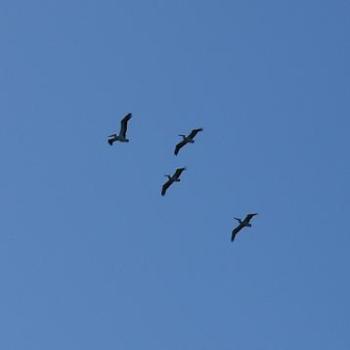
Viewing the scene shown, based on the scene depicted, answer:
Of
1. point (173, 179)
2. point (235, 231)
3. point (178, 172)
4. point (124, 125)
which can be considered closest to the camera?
point (124, 125)

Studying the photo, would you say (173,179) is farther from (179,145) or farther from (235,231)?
(235,231)

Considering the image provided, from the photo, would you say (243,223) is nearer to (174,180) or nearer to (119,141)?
(174,180)

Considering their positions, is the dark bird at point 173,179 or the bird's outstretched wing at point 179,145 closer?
the bird's outstretched wing at point 179,145

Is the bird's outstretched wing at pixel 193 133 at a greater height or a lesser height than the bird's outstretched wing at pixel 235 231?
greater

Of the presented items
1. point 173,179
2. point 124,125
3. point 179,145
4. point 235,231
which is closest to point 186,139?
point 179,145

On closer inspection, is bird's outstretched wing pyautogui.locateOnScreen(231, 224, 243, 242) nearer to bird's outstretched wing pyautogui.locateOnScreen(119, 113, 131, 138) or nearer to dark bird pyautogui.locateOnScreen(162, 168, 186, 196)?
dark bird pyautogui.locateOnScreen(162, 168, 186, 196)

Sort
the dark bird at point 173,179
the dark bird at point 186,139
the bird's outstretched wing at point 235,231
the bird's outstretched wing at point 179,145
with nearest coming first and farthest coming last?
the dark bird at point 186,139 → the bird's outstretched wing at point 179,145 → the dark bird at point 173,179 → the bird's outstretched wing at point 235,231

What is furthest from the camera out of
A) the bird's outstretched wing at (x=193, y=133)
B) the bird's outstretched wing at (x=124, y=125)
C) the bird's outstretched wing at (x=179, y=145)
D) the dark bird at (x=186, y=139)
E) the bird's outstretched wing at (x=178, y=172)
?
the bird's outstretched wing at (x=178, y=172)

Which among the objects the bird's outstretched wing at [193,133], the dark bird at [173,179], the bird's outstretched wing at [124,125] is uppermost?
the bird's outstretched wing at [193,133]

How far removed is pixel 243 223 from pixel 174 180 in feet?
28.9

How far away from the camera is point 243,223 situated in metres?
139

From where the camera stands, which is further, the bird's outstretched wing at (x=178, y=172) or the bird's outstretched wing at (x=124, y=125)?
the bird's outstretched wing at (x=178, y=172)

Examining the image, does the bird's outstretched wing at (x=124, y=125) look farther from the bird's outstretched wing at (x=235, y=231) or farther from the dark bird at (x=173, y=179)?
the bird's outstretched wing at (x=235, y=231)

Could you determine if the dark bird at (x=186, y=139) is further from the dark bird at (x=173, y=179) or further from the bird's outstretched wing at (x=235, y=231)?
the bird's outstretched wing at (x=235, y=231)
